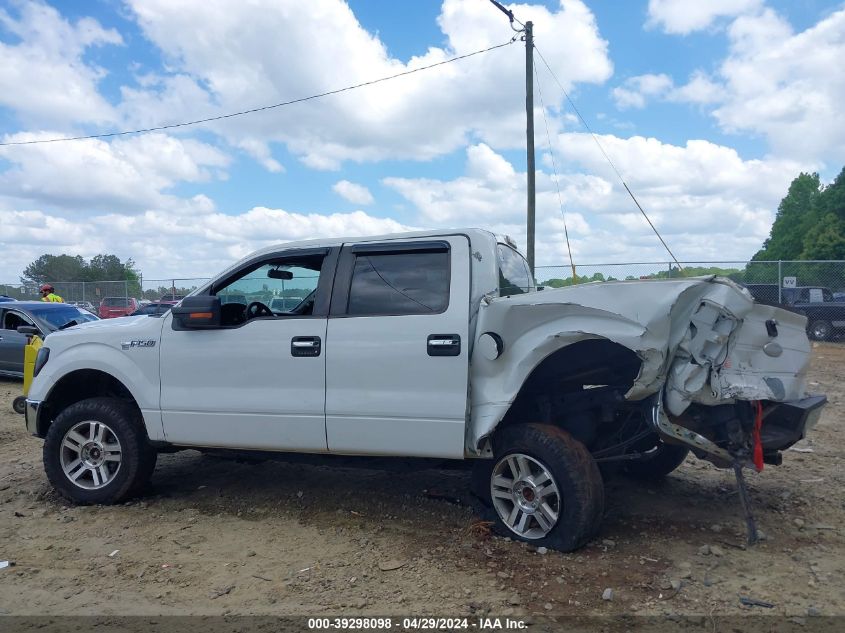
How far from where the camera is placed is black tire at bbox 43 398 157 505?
5.19 meters

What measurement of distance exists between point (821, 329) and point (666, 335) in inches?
702

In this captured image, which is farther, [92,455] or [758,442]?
[92,455]

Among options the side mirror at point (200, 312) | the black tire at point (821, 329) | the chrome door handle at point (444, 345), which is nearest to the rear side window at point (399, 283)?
the chrome door handle at point (444, 345)

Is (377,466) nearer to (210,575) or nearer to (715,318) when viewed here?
(210,575)

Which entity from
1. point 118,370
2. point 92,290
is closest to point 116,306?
point 92,290

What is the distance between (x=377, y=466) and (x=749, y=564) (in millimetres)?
2388

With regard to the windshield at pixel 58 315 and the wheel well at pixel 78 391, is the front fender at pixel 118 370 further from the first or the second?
the windshield at pixel 58 315

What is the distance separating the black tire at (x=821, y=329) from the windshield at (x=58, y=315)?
710 inches

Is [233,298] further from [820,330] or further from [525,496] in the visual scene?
[820,330]

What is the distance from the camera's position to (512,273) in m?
5.16

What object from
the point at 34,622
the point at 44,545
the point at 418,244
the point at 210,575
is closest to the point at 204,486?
the point at 44,545

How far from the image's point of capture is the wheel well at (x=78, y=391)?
546 cm

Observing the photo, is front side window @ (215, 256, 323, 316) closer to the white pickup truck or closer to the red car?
the white pickup truck

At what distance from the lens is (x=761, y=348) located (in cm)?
405
